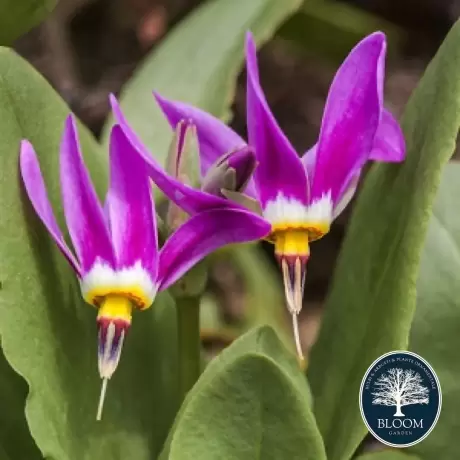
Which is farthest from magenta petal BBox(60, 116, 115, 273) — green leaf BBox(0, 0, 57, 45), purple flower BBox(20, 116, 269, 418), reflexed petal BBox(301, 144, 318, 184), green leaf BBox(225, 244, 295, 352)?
green leaf BBox(225, 244, 295, 352)

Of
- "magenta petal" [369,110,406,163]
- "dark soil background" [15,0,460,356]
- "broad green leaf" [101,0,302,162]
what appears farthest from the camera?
"dark soil background" [15,0,460,356]

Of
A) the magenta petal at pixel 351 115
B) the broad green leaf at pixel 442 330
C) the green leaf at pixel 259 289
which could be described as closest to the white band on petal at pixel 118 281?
the magenta petal at pixel 351 115

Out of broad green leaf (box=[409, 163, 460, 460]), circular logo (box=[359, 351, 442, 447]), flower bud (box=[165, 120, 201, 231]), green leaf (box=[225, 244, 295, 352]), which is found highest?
flower bud (box=[165, 120, 201, 231])

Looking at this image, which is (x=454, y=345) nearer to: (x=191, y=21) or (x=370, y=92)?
(x=370, y=92)

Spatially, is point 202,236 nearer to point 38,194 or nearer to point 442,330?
point 38,194

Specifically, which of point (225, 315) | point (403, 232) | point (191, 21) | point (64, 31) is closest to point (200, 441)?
point (403, 232)

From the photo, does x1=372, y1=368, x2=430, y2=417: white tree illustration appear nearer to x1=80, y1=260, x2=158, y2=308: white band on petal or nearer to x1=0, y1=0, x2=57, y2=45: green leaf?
x1=80, y1=260, x2=158, y2=308: white band on petal

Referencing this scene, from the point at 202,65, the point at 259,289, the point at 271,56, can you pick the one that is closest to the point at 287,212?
the point at 202,65
